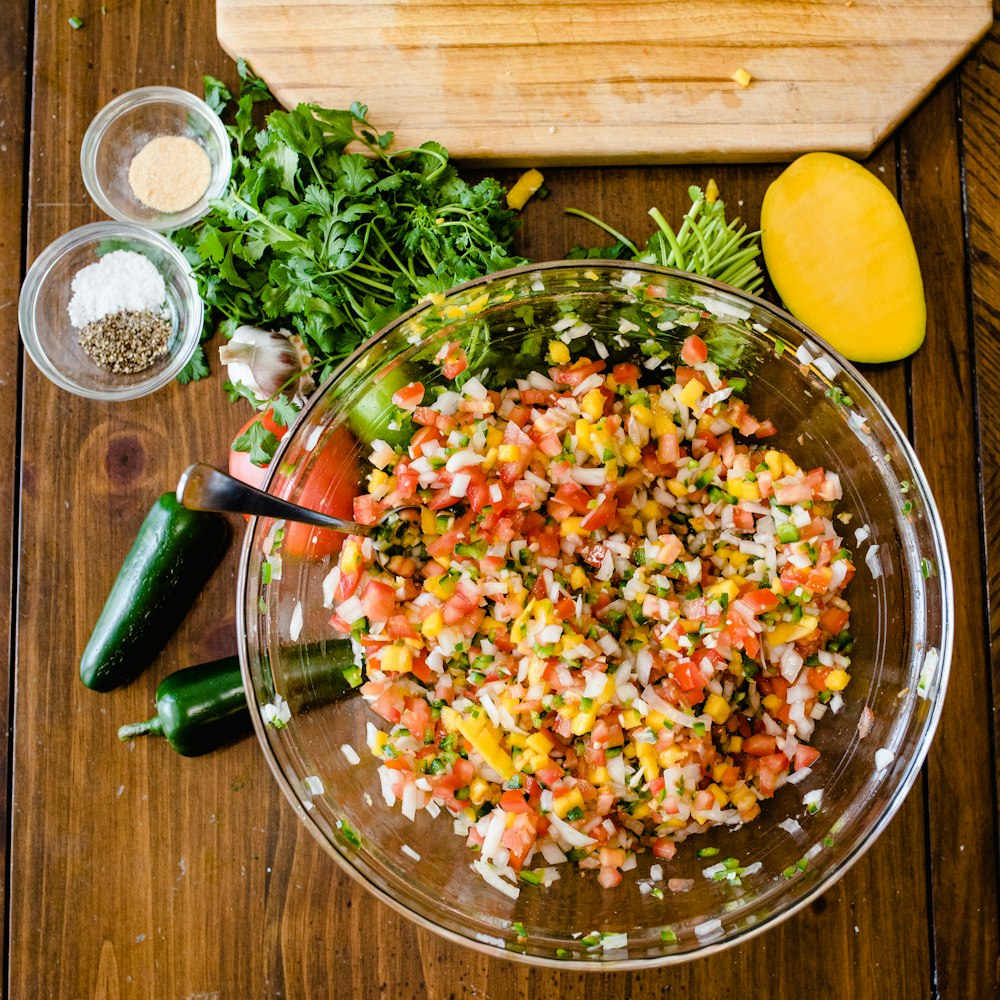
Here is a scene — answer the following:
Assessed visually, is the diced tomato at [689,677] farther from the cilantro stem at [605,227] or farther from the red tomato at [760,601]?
the cilantro stem at [605,227]

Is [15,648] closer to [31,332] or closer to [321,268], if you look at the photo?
[31,332]

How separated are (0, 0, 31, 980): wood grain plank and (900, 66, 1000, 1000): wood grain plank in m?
2.03

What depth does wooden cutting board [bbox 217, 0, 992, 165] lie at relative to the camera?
2.12 meters

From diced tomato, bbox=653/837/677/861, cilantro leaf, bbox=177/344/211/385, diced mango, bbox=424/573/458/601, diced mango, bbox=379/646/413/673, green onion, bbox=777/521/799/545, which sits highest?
cilantro leaf, bbox=177/344/211/385

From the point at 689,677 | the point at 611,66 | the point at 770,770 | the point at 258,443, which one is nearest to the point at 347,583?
the point at 258,443

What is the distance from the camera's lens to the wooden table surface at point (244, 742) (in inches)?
84.0

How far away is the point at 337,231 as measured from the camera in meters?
1.94

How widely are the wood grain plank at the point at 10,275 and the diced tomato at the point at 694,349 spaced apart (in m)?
1.51

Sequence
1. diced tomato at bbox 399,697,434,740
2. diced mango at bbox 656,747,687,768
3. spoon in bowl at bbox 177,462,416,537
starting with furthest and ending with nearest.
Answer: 1. diced tomato at bbox 399,697,434,740
2. diced mango at bbox 656,747,687,768
3. spoon in bowl at bbox 177,462,416,537

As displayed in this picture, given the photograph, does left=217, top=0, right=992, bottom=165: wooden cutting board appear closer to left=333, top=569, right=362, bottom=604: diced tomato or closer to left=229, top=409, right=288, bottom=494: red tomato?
left=229, top=409, right=288, bottom=494: red tomato

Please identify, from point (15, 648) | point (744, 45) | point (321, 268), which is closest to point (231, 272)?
point (321, 268)

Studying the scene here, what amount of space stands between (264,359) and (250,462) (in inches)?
8.7

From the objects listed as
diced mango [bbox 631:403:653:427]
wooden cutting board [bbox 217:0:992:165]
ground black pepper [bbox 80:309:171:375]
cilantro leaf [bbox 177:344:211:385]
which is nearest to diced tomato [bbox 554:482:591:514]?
diced mango [bbox 631:403:653:427]

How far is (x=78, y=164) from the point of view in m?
2.22
